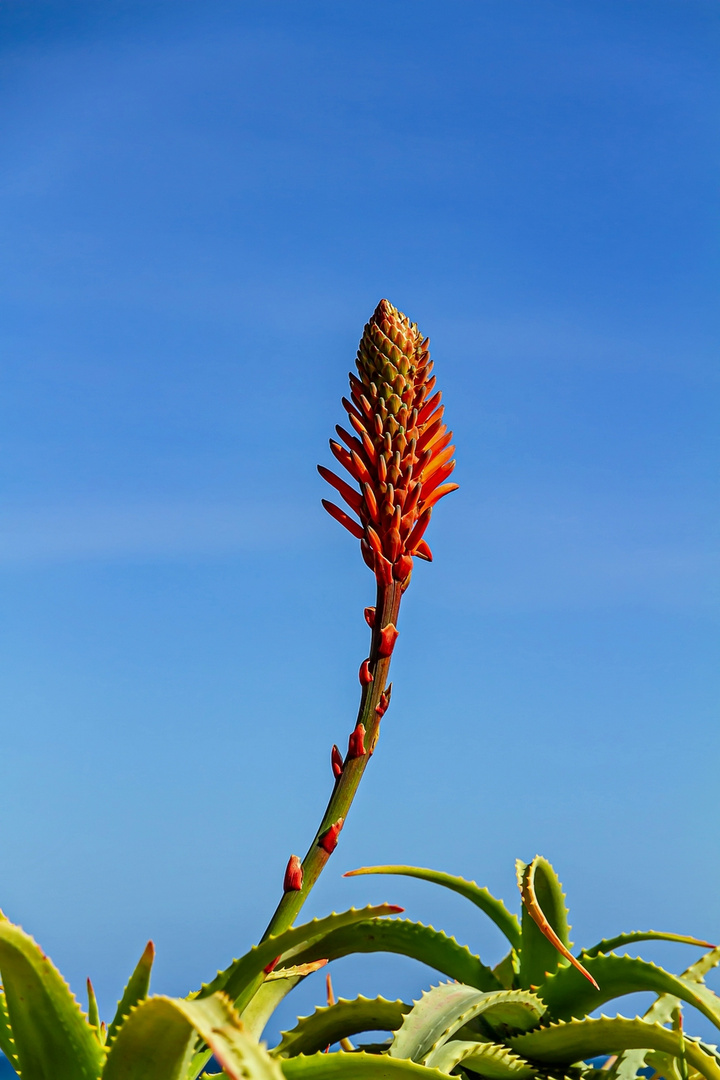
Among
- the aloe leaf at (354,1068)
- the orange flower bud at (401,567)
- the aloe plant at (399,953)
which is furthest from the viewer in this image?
the orange flower bud at (401,567)

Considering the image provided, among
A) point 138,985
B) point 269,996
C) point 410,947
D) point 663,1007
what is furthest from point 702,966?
point 138,985

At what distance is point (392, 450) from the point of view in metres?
1.41

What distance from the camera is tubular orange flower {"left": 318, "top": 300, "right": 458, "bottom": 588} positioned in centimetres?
140

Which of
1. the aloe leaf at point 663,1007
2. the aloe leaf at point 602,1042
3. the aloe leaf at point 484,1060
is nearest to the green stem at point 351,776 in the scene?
the aloe leaf at point 484,1060

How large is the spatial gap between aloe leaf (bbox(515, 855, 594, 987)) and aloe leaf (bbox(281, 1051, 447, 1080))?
1.38 ft

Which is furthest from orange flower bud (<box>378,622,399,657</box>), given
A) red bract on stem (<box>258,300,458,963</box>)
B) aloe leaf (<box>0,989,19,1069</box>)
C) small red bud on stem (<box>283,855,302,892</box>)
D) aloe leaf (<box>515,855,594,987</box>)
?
aloe leaf (<box>0,989,19,1069</box>)

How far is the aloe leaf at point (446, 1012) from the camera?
127cm

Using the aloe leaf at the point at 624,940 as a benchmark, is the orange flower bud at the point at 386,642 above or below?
above

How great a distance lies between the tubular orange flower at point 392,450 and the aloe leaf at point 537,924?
0.56 meters

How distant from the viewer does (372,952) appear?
1.50 metres

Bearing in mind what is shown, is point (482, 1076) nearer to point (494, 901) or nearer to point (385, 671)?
point (494, 901)

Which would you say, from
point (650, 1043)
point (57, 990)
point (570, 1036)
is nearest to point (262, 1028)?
point (57, 990)

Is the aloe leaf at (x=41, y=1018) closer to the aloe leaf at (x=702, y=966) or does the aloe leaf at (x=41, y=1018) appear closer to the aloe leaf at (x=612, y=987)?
the aloe leaf at (x=612, y=987)

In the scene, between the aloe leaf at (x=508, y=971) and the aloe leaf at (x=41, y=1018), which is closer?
the aloe leaf at (x=41, y=1018)
